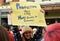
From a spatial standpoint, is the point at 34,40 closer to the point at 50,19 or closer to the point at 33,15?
the point at 33,15

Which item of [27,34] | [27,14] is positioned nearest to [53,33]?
[27,14]

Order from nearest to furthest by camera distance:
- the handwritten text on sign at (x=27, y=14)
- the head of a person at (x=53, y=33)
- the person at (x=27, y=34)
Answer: the head of a person at (x=53, y=33)
the handwritten text on sign at (x=27, y=14)
the person at (x=27, y=34)

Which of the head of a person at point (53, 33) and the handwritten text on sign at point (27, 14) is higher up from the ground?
the head of a person at point (53, 33)

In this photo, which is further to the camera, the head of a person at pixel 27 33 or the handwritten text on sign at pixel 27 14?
the head of a person at pixel 27 33

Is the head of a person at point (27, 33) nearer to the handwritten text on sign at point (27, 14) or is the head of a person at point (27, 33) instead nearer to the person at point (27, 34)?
the person at point (27, 34)

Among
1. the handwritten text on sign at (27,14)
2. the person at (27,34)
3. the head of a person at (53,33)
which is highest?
the head of a person at (53,33)

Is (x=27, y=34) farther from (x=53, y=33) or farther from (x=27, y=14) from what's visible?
(x=53, y=33)

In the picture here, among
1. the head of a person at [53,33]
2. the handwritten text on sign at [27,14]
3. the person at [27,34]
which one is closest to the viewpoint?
the head of a person at [53,33]

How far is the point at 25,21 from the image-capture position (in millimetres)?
4391

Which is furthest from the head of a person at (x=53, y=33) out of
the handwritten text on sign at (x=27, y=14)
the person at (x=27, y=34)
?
the person at (x=27, y=34)

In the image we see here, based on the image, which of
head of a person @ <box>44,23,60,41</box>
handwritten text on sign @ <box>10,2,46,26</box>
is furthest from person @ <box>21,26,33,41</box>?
Result: head of a person @ <box>44,23,60,41</box>

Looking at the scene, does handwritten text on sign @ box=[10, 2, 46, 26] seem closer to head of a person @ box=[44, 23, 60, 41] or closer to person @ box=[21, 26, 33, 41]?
person @ box=[21, 26, 33, 41]

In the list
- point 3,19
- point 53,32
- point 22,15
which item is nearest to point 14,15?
point 22,15

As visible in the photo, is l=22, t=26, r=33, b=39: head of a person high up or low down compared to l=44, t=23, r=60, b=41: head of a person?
down
